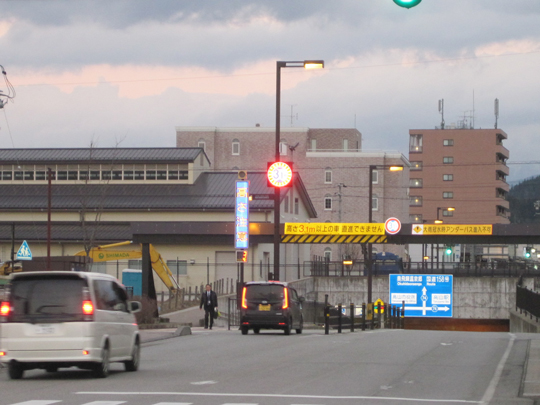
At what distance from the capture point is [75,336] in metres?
14.1

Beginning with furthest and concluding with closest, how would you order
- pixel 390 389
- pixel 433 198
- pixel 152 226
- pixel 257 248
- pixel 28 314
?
pixel 433 198 < pixel 257 248 < pixel 152 226 < pixel 28 314 < pixel 390 389

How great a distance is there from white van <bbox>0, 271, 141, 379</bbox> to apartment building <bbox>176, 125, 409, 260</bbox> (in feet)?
282

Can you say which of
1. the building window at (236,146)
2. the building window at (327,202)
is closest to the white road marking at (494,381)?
the building window at (327,202)

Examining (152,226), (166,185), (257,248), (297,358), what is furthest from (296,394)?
(166,185)

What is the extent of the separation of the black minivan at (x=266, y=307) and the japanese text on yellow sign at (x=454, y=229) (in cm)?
1365

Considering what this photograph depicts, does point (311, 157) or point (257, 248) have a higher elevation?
point (311, 157)

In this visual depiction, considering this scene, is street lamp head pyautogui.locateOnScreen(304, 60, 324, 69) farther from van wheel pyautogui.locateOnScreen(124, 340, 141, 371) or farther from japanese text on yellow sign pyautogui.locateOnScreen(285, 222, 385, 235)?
van wheel pyautogui.locateOnScreen(124, 340, 141, 371)

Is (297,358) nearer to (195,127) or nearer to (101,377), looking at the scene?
(101,377)

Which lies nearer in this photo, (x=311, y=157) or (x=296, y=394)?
(x=296, y=394)

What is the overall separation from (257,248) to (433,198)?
271 feet

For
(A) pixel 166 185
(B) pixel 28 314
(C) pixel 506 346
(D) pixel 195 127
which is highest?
(D) pixel 195 127

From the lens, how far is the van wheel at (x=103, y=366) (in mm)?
14547

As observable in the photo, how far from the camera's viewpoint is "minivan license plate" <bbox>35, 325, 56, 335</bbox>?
1409cm

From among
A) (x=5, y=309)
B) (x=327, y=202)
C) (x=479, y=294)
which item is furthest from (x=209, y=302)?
(x=327, y=202)
